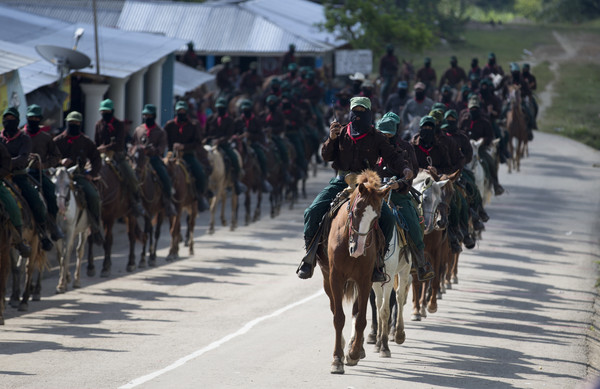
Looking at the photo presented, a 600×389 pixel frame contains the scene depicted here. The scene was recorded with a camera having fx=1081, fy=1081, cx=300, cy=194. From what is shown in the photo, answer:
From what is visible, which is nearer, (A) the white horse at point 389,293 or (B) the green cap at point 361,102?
(B) the green cap at point 361,102

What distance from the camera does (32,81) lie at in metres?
24.5

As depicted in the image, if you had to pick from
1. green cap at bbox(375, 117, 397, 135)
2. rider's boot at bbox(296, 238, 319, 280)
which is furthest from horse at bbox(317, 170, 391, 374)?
green cap at bbox(375, 117, 397, 135)

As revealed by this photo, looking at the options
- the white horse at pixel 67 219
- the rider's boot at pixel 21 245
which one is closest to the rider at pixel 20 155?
the rider's boot at pixel 21 245

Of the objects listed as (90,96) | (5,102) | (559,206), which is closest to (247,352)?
(5,102)

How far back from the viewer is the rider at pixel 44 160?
1661 cm

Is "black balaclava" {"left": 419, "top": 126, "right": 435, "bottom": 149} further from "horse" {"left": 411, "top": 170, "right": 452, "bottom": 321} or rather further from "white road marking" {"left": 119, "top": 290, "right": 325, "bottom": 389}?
"white road marking" {"left": 119, "top": 290, "right": 325, "bottom": 389}

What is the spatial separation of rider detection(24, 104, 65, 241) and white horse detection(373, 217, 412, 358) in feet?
19.4

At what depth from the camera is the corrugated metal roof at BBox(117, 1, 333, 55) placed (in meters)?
47.7

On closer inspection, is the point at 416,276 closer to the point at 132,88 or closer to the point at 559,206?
the point at 559,206

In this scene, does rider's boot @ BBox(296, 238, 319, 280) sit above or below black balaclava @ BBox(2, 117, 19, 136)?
below

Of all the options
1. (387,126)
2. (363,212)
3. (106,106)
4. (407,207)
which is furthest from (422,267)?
(106,106)

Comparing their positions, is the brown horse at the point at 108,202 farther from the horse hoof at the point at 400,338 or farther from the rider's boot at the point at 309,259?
the rider's boot at the point at 309,259

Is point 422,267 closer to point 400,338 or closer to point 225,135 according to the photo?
point 400,338

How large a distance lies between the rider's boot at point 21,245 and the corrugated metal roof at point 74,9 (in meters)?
32.1
